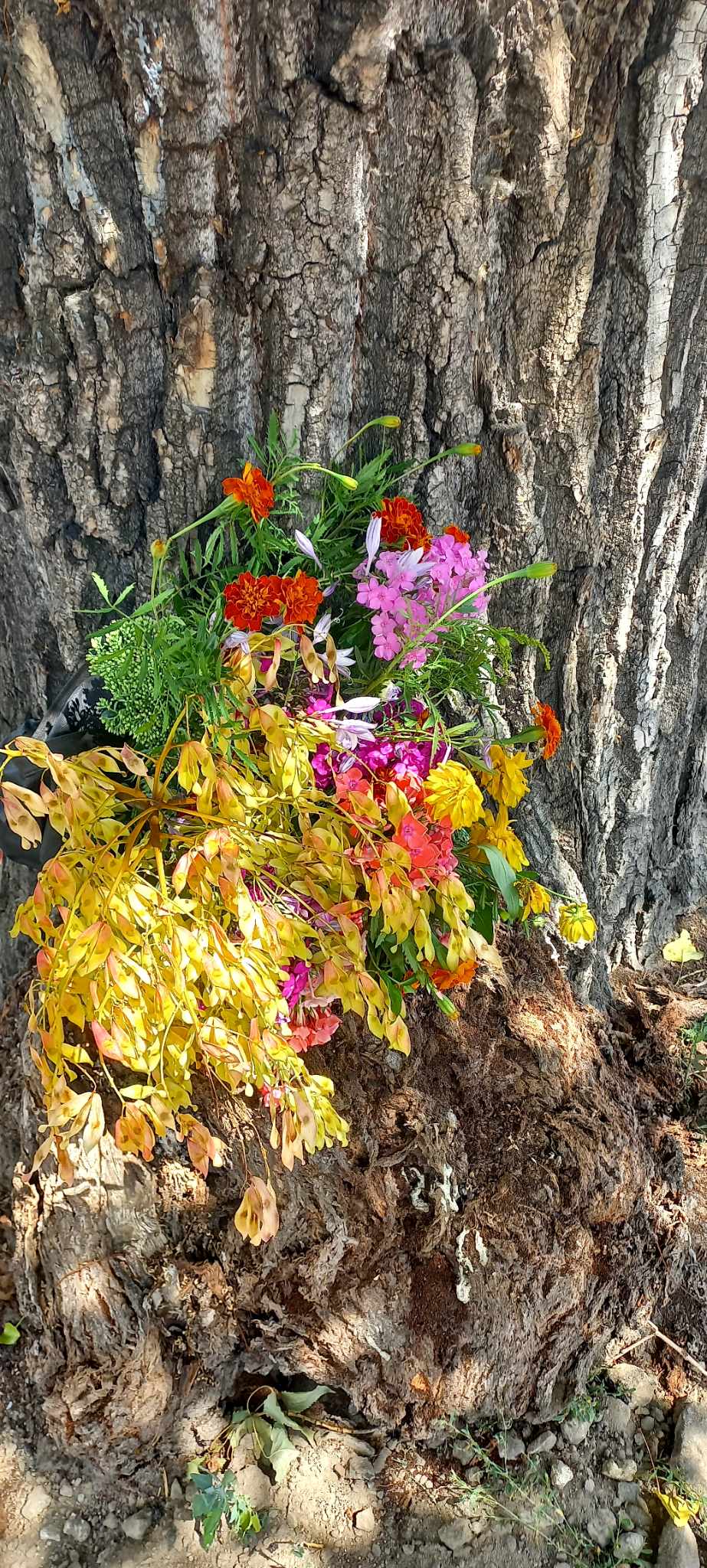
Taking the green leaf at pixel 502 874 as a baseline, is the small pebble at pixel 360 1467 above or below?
below

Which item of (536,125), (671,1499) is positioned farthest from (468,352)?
(671,1499)

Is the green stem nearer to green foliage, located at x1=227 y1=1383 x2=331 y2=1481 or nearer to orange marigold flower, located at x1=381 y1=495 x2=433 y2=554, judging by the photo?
orange marigold flower, located at x1=381 y1=495 x2=433 y2=554

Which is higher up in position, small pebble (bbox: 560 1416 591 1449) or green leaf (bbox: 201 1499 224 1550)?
green leaf (bbox: 201 1499 224 1550)

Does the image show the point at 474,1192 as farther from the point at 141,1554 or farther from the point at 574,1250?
the point at 141,1554

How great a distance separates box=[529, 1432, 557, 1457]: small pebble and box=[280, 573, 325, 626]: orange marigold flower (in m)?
1.69

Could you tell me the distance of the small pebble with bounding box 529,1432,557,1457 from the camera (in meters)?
1.85

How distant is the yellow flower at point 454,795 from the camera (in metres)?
1.30

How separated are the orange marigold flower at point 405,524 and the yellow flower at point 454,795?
0.35 meters

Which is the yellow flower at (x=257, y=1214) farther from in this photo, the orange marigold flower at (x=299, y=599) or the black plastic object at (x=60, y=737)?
the orange marigold flower at (x=299, y=599)

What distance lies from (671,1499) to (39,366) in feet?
7.74

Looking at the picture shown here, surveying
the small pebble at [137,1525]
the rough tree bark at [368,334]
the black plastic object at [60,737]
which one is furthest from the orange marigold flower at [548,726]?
the small pebble at [137,1525]

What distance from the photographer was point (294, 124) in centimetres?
131

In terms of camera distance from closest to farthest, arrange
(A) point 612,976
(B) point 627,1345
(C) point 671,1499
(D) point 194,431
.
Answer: (D) point 194,431
(C) point 671,1499
(B) point 627,1345
(A) point 612,976

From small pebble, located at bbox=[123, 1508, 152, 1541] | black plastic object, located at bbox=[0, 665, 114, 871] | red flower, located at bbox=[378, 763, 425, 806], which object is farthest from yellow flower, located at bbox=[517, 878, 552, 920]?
small pebble, located at bbox=[123, 1508, 152, 1541]
